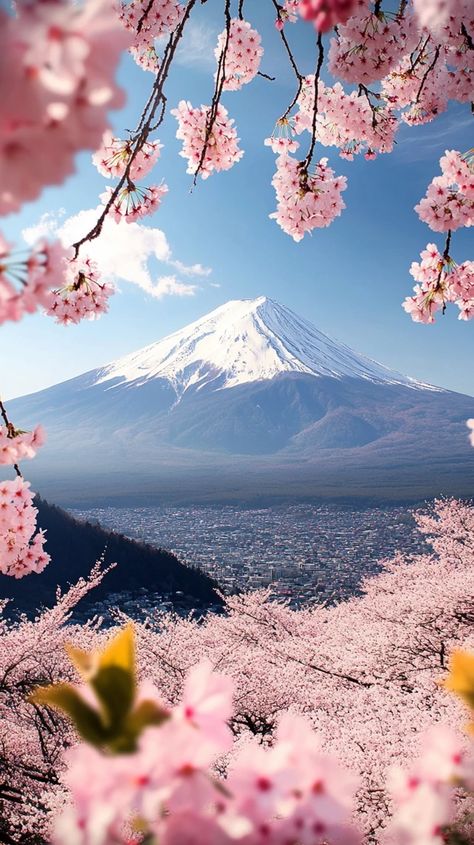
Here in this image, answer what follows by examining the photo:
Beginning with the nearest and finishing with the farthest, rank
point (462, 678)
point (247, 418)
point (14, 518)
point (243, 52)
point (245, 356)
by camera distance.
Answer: point (462, 678)
point (14, 518)
point (243, 52)
point (247, 418)
point (245, 356)

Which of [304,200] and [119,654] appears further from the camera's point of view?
[304,200]

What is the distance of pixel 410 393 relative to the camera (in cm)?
16188

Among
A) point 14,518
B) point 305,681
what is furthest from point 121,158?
point 305,681

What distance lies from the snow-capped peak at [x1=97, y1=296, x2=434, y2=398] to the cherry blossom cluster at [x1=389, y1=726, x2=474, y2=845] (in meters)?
167

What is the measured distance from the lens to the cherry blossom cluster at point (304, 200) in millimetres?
2846

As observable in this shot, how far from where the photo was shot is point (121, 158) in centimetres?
233

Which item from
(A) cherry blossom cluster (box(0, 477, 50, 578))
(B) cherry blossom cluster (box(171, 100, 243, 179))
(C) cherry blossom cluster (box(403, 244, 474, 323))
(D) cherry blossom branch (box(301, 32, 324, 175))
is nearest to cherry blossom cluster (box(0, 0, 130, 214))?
(D) cherry blossom branch (box(301, 32, 324, 175))

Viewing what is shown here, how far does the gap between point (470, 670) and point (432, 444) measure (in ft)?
441

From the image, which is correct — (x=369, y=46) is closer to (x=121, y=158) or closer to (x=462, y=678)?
(x=121, y=158)

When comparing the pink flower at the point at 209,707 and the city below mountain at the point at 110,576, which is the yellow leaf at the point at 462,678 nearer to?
the pink flower at the point at 209,707

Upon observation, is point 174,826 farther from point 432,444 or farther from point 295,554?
point 432,444

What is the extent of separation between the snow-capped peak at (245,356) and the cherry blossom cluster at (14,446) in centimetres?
16526

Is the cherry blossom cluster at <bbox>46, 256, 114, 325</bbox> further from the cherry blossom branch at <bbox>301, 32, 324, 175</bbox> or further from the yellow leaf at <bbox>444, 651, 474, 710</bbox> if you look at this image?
the yellow leaf at <bbox>444, 651, 474, 710</bbox>

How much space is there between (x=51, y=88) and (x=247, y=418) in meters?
157
